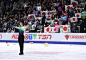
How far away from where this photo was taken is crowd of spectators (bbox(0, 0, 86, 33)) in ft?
51.9

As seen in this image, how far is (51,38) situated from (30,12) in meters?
4.67

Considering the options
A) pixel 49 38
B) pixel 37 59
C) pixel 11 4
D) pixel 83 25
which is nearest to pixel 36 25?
pixel 49 38

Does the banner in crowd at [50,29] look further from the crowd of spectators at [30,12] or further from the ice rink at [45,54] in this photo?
the ice rink at [45,54]

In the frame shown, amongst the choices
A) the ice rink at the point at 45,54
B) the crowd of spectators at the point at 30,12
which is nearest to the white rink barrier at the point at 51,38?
the crowd of spectators at the point at 30,12

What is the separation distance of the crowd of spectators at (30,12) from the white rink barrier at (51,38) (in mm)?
664

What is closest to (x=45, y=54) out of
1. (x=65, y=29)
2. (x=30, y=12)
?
(x=65, y=29)

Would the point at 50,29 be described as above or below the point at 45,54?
above

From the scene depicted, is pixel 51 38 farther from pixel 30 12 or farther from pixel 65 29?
pixel 30 12

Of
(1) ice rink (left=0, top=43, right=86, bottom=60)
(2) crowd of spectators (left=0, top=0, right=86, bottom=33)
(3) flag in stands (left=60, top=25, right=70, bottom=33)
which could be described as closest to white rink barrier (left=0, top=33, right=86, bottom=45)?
(3) flag in stands (left=60, top=25, right=70, bottom=33)

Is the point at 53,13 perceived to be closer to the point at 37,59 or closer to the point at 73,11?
the point at 73,11

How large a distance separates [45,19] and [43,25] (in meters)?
0.73

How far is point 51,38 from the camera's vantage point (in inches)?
597

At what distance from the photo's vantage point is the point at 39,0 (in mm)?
20141

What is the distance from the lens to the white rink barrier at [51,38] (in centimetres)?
1436
